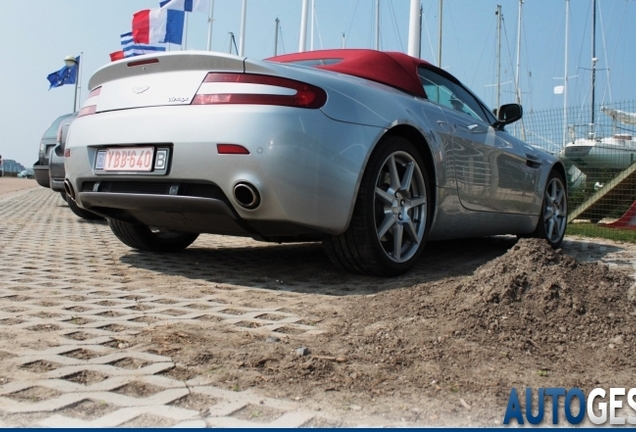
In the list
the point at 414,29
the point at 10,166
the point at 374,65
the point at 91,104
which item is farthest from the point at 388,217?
the point at 10,166

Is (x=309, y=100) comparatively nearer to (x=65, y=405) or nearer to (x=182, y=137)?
(x=182, y=137)

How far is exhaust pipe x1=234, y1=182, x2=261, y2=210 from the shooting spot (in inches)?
131

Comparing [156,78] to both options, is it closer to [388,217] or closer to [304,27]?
[388,217]

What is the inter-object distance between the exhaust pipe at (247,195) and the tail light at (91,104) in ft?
4.16

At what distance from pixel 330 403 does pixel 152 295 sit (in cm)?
A: 178

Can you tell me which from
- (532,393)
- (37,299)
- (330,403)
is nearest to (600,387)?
(532,393)

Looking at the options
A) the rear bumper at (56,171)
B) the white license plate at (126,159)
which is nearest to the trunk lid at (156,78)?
the white license plate at (126,159)

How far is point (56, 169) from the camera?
8766 mm

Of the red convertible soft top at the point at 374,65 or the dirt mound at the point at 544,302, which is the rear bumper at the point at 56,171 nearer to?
the red convertible soft top at the point at 374,65

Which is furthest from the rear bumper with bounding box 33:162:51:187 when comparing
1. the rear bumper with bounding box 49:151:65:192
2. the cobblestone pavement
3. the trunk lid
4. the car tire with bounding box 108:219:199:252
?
the trunk lid

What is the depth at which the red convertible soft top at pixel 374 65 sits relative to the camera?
4.21 meters

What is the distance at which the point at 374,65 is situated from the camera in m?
4.29

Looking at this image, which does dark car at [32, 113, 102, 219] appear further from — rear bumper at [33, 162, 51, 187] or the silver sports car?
the silver sports car

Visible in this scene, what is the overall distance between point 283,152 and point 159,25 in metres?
16.1
